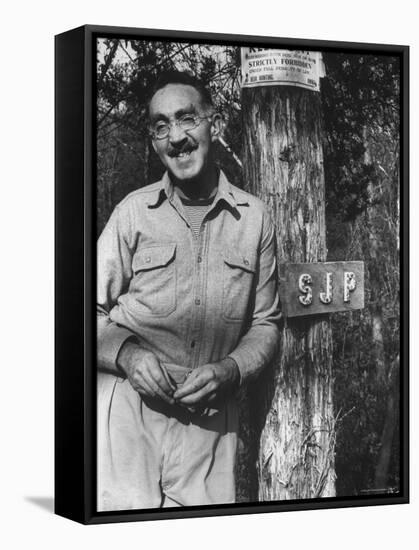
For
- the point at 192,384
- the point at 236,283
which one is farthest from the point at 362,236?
the point at 192,384

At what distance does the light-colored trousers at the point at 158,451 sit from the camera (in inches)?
406

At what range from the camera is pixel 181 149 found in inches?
414

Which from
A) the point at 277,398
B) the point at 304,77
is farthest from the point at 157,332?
the point at 304,77

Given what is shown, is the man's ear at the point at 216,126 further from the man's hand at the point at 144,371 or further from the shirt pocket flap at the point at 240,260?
the man's hand at the point at 144,371

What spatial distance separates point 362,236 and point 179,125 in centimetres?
149

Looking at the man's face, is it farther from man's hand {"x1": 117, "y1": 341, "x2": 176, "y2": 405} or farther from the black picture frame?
man's hand {"x1": 117, "y1": 341, "x2": 176, "y2": 405}

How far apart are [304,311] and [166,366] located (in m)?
1.06

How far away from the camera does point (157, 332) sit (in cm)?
1041

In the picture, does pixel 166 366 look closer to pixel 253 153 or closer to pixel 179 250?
pixel 179 250

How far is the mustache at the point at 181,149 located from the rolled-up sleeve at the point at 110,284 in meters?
0.48

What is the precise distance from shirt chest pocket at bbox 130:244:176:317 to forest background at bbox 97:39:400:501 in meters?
0.70

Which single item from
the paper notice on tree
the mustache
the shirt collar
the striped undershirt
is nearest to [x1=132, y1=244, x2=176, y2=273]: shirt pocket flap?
the striped undershirt

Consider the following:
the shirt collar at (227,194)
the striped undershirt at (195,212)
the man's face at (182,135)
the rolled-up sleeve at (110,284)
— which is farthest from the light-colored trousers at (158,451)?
the man's face at (182,135)

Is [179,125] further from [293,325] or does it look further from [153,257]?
[293,325]
